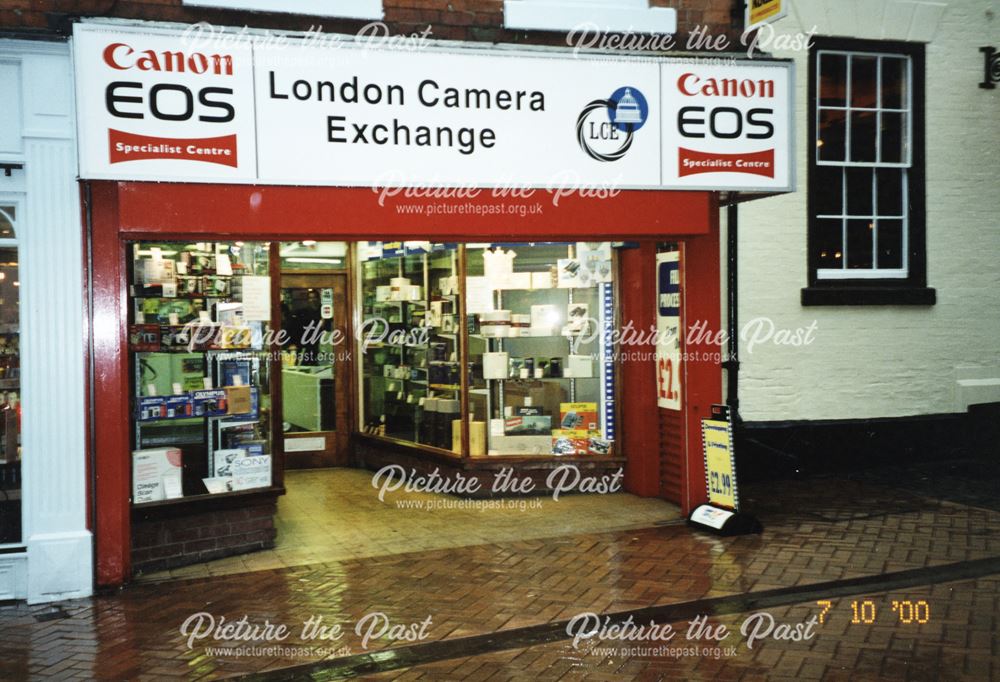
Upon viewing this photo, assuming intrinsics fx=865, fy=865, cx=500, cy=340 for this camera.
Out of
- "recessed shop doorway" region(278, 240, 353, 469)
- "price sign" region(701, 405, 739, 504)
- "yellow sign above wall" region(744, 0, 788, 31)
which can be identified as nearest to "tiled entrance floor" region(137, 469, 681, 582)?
"price sign" region(701, 405, 739, 504)

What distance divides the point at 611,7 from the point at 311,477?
613cm

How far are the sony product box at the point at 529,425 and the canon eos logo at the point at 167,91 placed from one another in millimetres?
4330

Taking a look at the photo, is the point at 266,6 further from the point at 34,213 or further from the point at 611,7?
the point at 611,7

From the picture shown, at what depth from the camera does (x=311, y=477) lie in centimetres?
1020

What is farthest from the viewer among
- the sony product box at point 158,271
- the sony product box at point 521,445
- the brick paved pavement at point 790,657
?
the sony product box at point 521,445

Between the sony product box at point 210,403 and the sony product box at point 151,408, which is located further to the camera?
the sony product box at point 210,403

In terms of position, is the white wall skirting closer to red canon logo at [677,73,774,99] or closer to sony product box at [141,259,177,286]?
sony product box at [141,259,177,286]

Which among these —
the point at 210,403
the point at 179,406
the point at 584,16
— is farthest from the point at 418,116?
the point at 179,406

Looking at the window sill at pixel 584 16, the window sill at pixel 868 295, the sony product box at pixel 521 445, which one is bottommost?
the sony product box at pixel 521 445

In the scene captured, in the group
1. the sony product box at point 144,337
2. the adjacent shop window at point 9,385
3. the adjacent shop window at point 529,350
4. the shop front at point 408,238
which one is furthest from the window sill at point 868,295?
the adjacent shop window at point 9,385

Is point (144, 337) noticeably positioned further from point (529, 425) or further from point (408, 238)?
point (529, 425)

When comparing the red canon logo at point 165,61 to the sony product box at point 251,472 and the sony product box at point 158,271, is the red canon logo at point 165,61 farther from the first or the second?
the sony product box at point 251,472

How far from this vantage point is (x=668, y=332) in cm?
845

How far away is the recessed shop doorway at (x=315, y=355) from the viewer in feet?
35.0
